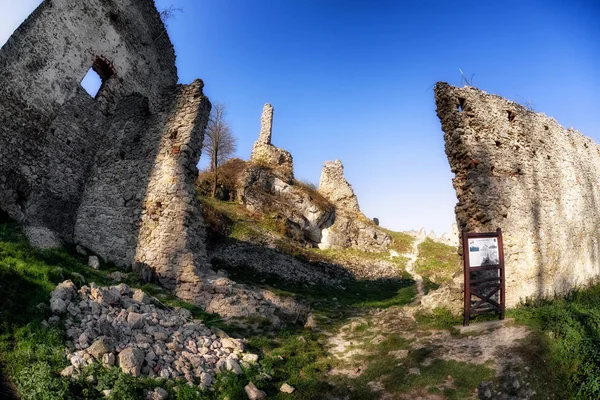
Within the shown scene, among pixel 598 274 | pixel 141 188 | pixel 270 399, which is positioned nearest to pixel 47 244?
pixel 141 188

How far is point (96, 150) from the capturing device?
39.9ft

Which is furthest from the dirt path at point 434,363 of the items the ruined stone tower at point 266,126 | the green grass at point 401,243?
the ruined stone tower at point 266,126

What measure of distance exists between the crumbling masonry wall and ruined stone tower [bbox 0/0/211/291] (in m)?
7.25

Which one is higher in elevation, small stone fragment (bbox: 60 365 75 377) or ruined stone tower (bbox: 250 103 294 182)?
ruined stone tower (bbox: 250 103 294 182)

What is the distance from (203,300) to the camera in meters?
8.76

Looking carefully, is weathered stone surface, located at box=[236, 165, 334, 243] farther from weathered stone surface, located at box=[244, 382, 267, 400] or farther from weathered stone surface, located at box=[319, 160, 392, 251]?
weathered stone surface, located at box=[244, 382, 267, 400]

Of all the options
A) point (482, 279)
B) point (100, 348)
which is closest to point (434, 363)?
point (482, 279)

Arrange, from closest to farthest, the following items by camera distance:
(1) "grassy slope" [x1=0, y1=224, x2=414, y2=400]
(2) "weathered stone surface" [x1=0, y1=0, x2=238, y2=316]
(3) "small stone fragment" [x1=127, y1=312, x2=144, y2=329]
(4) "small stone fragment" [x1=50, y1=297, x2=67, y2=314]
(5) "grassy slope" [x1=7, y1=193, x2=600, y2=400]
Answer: (1) "grassy slope" [x1=0, y1=224, x2=414, y2=400], (5) "grassy slope" [x1=7, y1=193, x2=600, y2=400], (4) "small stone fragment" [x1=50, y1=297, x2=67, y2=314], (3) "small stone fragment" [x1=127, y1=312, x2=144, y2=329], (2) "weathered stone surface" [x1=0, y1=0, x2=238, y2=316]

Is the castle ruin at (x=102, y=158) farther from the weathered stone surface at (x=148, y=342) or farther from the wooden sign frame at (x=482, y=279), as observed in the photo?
the wooden sign frame at (x=482, y=279)

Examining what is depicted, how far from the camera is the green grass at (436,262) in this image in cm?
2136

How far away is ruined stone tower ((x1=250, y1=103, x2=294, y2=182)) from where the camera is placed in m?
31.2

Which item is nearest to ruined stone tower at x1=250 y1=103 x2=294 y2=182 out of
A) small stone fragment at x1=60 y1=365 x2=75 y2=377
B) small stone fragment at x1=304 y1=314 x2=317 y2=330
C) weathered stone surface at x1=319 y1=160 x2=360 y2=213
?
weathered stone surface at x1=319 y1=160 x2=360 y2=213

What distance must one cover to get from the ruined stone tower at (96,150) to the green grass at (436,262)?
1463 cm

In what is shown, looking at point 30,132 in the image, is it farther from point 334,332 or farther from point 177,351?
point 334,332
